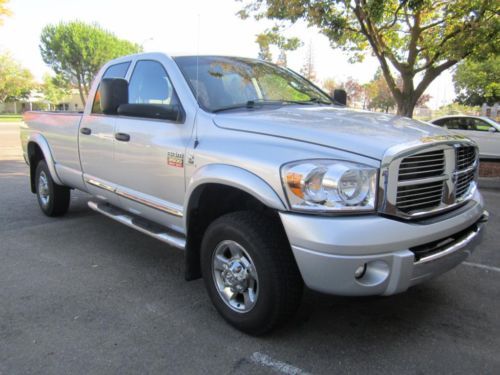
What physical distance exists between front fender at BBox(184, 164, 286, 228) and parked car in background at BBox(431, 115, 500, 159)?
10899 mm

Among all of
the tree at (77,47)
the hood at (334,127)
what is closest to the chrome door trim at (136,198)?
the hood at (334,127)

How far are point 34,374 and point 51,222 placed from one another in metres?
3.59

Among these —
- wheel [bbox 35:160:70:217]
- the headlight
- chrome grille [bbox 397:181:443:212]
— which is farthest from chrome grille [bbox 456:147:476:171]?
wheel [bbox 35:160:70:217]

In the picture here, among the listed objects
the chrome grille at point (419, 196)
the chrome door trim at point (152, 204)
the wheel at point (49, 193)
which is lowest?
the wheel at point (49, 193)

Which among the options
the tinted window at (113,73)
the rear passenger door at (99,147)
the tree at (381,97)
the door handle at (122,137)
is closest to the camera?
the door handle at (122,137)

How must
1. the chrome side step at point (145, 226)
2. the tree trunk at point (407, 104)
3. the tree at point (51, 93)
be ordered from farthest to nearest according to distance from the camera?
the tree at point (51, 93) → the tree trunk at point (407, 104) → the chrome side step at point (145, 226)

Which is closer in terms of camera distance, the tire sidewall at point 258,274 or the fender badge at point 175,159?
the tire sidewall at point 258,274

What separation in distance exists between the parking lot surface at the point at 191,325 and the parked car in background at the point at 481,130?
9210 millimetres

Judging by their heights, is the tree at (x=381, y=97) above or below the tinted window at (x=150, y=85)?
above

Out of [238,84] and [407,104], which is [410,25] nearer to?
[407,104]

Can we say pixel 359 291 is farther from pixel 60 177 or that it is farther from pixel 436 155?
pixel 60 177

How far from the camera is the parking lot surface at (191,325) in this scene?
2.75m

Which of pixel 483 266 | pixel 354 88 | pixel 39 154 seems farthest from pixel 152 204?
pixel 354 88

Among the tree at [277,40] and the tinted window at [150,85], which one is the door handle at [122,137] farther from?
the tree at [277,40]
